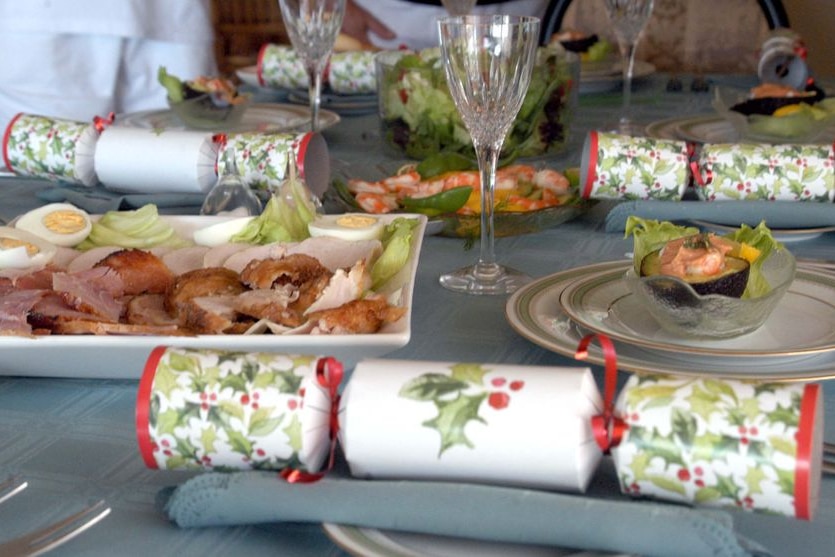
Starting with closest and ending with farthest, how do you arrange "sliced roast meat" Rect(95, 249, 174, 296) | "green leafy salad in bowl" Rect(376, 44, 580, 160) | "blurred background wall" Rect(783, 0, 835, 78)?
"sliced roast meat" Rect(95, 249, 174, 296) → "green leafy salad in bowl" Rect(376, 44, 580, 160) → "blurred background wall" Rect(783, 0, 835, 78)

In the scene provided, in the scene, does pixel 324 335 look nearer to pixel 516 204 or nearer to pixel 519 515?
pixel 519 515

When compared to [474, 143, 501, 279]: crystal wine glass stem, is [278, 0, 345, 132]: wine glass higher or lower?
higher

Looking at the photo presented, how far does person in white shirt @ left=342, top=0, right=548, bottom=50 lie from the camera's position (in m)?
3.09

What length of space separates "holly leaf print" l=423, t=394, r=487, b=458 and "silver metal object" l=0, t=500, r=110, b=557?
0.65 ft

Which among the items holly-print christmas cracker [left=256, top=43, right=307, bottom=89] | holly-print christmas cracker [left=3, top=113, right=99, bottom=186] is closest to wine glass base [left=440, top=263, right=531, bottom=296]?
holly-print christmas cracker [left=3, top=113, right=99, bottom=186]

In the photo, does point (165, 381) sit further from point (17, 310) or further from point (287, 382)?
point (17, 310)

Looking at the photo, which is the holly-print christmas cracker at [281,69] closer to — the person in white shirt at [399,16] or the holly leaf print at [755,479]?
the person in white shirt at [399,16]

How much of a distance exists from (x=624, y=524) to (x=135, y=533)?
27cm

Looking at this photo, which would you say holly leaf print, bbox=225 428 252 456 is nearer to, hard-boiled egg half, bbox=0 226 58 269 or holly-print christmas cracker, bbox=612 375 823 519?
holly-print christmas cracker, bbox=612 375 823 519

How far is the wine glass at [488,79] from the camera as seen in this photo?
943mm

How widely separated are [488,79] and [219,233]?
300 millimetres

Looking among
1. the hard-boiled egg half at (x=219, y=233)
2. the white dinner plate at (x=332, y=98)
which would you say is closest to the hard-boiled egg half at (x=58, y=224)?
the hard-boiled egg half at (x=219, y=233)

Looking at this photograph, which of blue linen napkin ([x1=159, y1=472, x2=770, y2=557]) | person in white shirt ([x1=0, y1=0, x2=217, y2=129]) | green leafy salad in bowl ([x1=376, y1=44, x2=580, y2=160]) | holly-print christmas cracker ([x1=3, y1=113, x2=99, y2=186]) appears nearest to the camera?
blue linen napkin ([x1=159, y1=472, x2=770, y2=557])

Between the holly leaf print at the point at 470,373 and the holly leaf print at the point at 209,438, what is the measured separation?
14 centimetres
